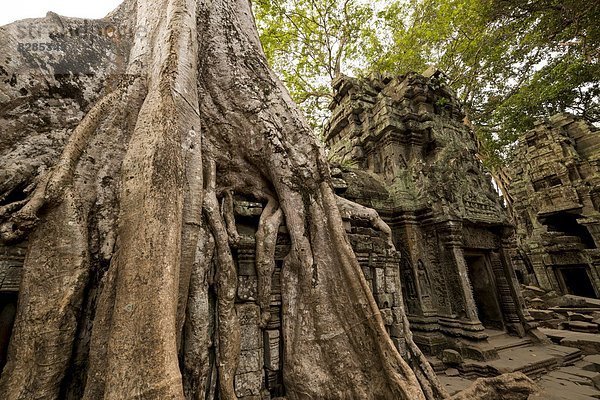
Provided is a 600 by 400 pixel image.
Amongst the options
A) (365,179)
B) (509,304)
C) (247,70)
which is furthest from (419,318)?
(247,70)

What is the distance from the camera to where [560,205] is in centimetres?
1124

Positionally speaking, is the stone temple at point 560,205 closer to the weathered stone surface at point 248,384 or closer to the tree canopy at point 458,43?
the tree canopy at point 458,43

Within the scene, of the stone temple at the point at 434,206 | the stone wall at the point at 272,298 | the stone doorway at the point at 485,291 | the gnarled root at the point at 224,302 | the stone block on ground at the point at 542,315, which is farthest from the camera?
the stone block on ground at the point at 542,315

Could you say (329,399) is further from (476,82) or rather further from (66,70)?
(476,82)

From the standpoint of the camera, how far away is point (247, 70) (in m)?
2.90

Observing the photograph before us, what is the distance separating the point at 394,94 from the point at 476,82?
551cm

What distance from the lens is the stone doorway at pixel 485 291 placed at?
18.2 ft

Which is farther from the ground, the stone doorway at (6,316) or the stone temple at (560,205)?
the stone temple at (560,205)

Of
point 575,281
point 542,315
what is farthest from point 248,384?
point 575,281

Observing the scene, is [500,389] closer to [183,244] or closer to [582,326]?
[183,244]

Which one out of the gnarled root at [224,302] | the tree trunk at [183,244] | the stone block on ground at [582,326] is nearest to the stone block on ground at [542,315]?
the stone block on ground at [582,326]

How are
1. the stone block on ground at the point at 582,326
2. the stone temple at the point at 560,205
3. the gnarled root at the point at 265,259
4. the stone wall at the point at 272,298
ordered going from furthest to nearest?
the stone temple at the point at 560,205, the stone block on ground at the point at 582,326, the gnarled root at the point at 265,259, the stone wall at the point at 272,298

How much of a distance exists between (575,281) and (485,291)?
8.54 meters

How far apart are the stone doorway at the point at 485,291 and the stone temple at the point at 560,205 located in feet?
19.3
